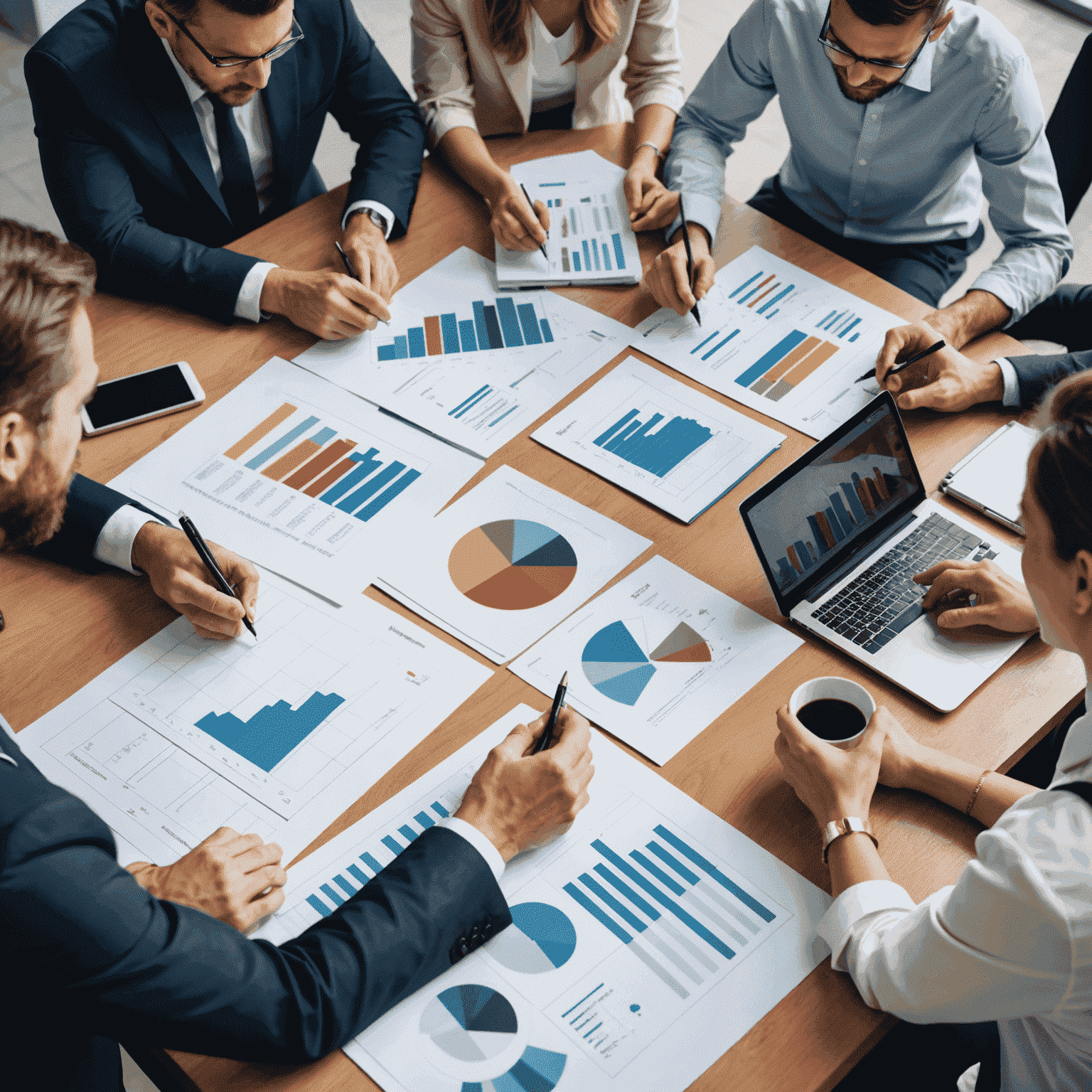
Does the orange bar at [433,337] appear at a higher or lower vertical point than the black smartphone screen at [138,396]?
higher

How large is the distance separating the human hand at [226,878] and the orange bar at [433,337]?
97cm

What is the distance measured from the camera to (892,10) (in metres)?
1.89

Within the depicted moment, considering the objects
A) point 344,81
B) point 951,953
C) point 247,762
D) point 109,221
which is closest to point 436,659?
point 247,762

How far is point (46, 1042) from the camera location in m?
1.23

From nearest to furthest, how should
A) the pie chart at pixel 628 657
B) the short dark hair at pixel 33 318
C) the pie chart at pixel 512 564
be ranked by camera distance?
1. the short dark hair at pixel 33 318
2. the pie chart at pixel 628 657
3. the pie chart at pixel 512 564

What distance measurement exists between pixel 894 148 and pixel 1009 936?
1748mm

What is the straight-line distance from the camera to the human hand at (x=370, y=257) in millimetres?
2020

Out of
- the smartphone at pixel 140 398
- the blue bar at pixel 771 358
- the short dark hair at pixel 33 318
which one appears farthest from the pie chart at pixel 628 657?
the smartphone at pixel 140 398

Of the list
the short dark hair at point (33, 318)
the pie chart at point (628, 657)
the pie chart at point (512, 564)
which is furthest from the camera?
the pie chart at point (512, 564)

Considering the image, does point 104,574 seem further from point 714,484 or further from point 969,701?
point 969,701

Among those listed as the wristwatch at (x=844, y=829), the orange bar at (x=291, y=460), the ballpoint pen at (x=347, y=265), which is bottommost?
the wristwatch at (x=844, y=829)

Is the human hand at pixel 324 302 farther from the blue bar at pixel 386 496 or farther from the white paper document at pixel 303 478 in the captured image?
the blue bar at pixel 386 496

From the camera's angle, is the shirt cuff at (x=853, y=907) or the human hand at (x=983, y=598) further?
the human hand at (x=983, y=598)

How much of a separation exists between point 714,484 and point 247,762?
2.74 feet
